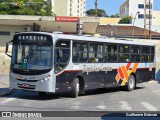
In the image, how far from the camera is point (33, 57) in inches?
687

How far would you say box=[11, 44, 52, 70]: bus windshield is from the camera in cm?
1727

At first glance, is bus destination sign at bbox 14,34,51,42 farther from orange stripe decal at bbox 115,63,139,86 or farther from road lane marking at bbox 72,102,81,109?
orange stripe decal at bbox 115,63,139,86

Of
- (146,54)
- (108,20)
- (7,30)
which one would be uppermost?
(108,20)

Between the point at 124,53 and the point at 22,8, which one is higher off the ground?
the point at 22,8

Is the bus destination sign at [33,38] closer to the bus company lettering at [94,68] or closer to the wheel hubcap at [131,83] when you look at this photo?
the bus company lettering at [94,68]

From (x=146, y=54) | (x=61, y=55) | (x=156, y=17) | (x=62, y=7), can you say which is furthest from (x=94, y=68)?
(x=156, y=17)

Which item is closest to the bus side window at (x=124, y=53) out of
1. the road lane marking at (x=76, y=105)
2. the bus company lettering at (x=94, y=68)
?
the bus company lettering at (x=94, y=68)

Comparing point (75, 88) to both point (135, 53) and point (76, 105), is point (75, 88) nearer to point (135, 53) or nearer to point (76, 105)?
point (76, 105)

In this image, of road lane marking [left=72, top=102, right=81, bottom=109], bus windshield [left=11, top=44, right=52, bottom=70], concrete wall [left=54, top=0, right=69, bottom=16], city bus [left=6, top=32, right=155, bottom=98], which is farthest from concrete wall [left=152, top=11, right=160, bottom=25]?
road lane marking [left=72, top=102, right=81, bottom=109]

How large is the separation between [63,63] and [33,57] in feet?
4.08

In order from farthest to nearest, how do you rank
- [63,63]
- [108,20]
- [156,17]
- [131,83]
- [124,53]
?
[156,17], [108,20], [131,83], [124,53], [63,63]

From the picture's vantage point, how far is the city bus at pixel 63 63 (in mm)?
17250

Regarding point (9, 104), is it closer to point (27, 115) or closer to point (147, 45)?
point (27, 115)

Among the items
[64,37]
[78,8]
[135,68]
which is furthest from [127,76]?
[78,8]
